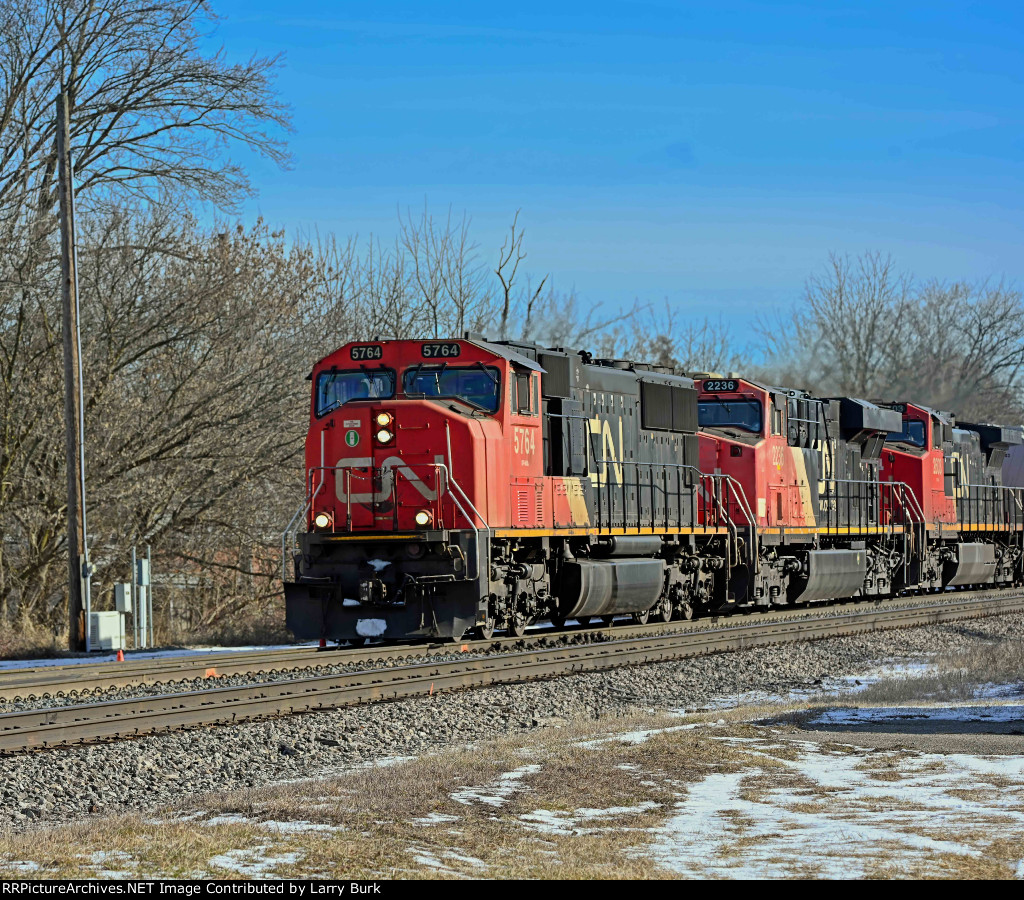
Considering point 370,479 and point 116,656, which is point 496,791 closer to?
point 370,479

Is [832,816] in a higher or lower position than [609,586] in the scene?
lower

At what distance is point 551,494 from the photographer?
17031 millimetres

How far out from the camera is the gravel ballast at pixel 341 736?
320 inches

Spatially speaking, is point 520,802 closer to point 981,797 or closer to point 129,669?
point 981,797

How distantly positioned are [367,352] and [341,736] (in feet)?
Answer: 23.4

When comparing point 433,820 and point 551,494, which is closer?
point 433,820

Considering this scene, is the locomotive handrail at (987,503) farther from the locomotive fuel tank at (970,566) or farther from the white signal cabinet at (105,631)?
the white signal cabinet at (105,631)

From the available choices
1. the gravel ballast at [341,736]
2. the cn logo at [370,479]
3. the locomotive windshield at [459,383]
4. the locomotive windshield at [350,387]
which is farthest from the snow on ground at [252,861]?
the locomotive windshield at [350,387]

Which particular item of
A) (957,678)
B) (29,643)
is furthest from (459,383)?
(29,643)

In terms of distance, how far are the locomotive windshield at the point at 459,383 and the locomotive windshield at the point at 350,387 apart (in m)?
0.25

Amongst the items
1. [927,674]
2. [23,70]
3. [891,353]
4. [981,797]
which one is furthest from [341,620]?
[891,353]

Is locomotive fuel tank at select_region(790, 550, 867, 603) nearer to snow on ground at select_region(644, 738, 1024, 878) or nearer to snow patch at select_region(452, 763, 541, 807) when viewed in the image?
snow on ground at select_region(644, 738, 1024, 878)

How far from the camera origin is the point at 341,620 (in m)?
15.4
